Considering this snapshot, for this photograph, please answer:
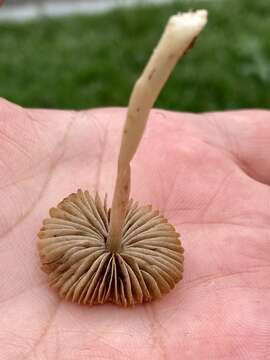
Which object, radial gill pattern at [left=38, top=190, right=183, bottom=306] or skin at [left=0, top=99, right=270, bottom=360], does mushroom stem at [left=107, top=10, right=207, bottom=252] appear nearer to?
radial gill pattern at [left=38, top=190, right=183, bottom=306]

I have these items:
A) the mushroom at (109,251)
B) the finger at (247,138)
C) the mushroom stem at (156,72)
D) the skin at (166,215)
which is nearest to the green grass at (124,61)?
the finger at (247,138)

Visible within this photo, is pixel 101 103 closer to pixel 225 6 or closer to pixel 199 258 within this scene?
pixel 225 6

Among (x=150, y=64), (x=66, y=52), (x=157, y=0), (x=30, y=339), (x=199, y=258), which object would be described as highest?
(x=157, y=0)

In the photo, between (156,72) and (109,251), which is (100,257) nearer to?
(109,251)

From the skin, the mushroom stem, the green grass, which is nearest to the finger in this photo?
the skin

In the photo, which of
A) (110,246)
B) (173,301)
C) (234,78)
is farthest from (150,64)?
(234,78)
